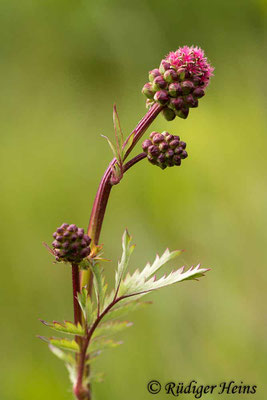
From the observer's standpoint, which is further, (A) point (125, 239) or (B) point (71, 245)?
(A) point (125, 239)

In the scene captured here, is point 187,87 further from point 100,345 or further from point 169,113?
point 100,345

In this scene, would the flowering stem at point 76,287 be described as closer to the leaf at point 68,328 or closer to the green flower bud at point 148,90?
the leaf at point 68,328

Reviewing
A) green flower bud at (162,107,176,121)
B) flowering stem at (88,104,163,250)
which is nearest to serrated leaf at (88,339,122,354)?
flowering stem at (88,104,163,250)

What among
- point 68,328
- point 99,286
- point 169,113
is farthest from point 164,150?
point 68,328

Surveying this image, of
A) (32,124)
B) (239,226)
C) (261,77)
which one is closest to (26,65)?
(32,124)

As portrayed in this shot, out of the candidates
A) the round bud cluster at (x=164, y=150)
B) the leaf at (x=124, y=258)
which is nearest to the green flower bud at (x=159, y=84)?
the round bud cluster at (x=164, y=150)

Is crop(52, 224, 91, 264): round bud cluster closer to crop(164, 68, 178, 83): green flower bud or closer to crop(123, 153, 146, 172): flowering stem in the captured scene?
crop(123, 153, 146, 172): flowering stem
